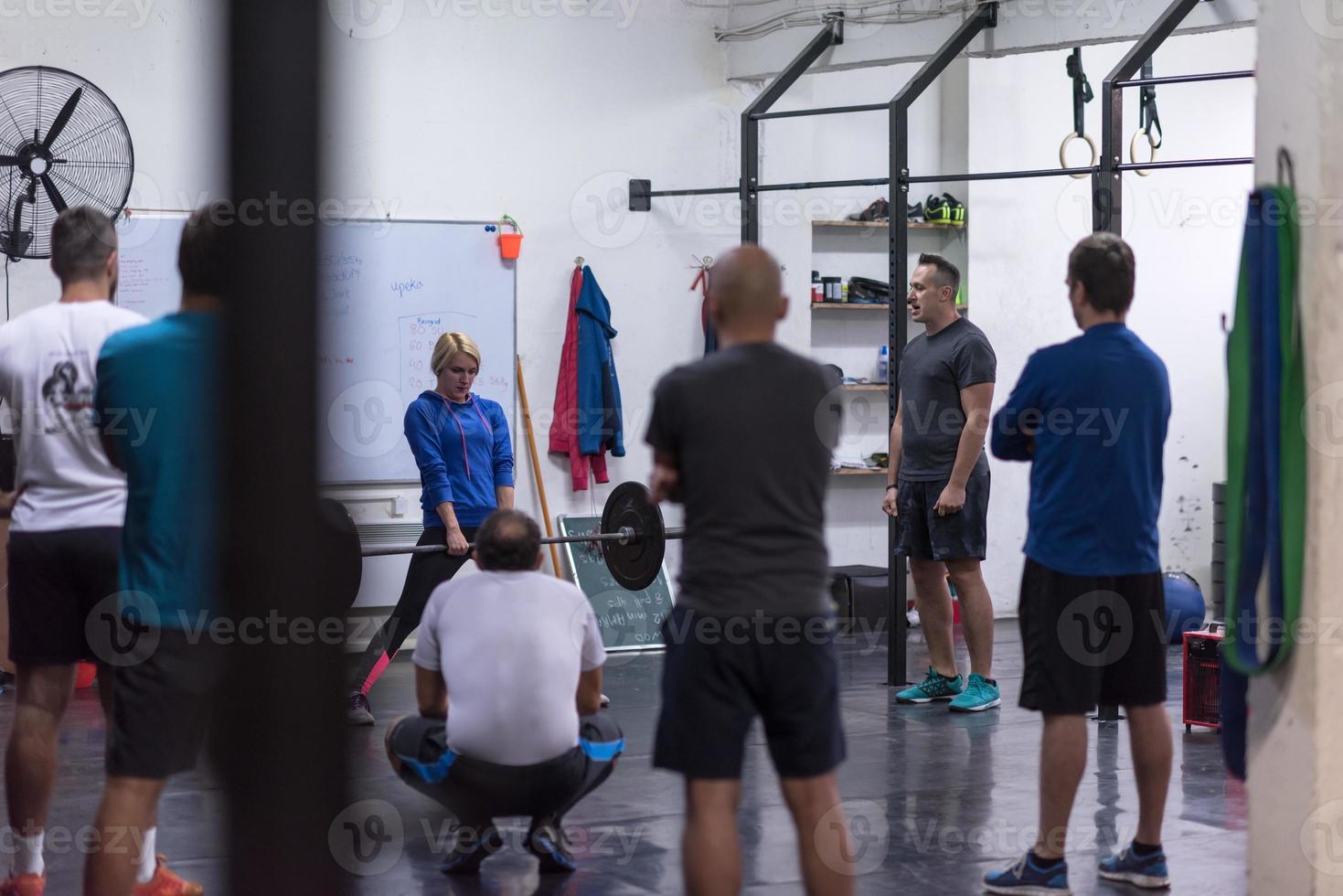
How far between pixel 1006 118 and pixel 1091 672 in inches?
221

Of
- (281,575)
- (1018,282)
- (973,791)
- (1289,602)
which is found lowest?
(973,791)

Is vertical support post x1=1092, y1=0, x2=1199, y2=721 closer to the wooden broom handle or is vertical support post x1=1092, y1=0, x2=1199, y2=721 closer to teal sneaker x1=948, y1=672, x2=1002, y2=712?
teal sneaker x1=948, y1=672, x2=1002, y2=712

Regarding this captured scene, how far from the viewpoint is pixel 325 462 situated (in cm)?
71

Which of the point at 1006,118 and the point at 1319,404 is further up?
the point at 1006,118

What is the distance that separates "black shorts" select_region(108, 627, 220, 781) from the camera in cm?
260

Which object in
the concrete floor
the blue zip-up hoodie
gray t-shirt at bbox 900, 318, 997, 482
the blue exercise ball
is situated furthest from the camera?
the blue exercise ball

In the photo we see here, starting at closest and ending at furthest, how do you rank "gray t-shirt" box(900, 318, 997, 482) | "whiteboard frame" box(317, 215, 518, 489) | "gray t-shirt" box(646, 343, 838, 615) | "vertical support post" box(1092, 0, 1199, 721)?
1. "gray t-shirt" box(646, 343, 838, 615)
2. "gray t-shirt" box(900, 318, 997, 482)
3. "vertical support post" box(1092, 0, 1199, 721)
4. "whiteboard frame" box(317, 215, 518, 489)

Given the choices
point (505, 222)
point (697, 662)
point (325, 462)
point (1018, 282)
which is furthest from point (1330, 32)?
point (1018, 282)

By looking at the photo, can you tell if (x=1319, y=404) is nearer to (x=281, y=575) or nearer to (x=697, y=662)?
(x=697, y=662)

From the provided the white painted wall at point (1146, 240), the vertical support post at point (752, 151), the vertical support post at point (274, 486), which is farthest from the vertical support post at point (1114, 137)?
the vertical support post at point (274, 486)

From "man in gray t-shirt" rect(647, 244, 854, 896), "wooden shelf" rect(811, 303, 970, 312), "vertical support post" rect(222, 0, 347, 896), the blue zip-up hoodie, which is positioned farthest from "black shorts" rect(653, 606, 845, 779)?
"wooden shelf" rect(811, 303, 970, 312)

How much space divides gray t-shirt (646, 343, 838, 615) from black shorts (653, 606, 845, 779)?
0.04m

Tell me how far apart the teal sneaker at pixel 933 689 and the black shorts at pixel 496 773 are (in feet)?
8.03

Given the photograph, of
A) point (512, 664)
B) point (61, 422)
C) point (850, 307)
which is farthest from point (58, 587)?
point (850, 307)
